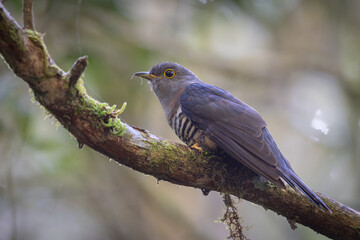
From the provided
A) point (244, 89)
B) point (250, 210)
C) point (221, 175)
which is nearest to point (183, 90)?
point (221, 175)

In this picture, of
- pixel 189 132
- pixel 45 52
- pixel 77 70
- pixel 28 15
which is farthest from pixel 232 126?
pixel 28 15

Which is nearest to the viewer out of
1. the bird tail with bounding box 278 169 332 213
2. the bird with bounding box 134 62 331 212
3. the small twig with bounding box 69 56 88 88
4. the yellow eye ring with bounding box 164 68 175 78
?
the small twig with bounding box 69 56 88 88

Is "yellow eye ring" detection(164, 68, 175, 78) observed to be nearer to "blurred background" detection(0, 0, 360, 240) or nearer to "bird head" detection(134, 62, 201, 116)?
"bird head" detection(134, 62, 201, 116)

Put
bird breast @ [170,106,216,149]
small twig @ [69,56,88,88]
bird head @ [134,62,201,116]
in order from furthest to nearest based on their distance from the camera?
bird head @ [134,62,201,116] < bird breast @ [170,106,216,149] < small twig @ [69,56,88,88]

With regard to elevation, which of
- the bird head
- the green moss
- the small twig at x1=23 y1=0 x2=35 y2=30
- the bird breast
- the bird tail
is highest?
the bird head

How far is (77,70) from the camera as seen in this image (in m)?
2.24

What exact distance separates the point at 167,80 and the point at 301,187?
2151 millimetres

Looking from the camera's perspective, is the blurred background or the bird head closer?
the bird head

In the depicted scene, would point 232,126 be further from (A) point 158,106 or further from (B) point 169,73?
(A) point 158,106

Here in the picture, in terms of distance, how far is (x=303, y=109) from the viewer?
7926 millimetres

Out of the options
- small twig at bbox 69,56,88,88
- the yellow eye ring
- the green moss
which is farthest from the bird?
the green moss

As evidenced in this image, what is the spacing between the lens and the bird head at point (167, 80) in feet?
13.9

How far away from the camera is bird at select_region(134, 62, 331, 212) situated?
2928mm

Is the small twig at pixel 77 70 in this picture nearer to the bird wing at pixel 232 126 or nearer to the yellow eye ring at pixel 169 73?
the bird wing at pixel 232 126
